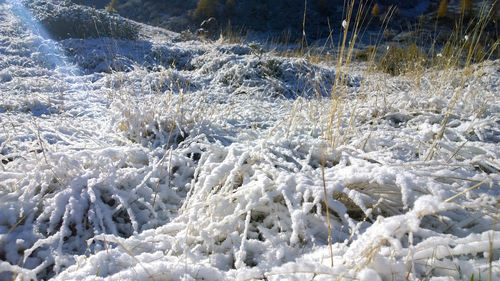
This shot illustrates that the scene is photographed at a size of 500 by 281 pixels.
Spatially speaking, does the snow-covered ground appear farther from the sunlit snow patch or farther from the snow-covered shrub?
the snow-covered shrub

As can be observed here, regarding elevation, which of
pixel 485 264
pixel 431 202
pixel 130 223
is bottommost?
pixel 130 223

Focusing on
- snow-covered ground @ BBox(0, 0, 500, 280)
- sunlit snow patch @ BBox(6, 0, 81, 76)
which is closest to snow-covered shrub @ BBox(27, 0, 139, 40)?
sunlit snow patch @ BBox(6, 0, 81, 76)

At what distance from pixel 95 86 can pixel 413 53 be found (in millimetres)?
5399

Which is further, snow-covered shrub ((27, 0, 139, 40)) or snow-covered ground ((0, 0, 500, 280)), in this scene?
snow-covered shrub ((27, 0, 139, 40))

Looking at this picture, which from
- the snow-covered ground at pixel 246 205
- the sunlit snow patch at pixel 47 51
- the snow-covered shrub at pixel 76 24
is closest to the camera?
the snow-covered ground at pixel 246 205

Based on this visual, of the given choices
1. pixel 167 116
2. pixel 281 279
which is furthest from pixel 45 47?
pixel 281 279

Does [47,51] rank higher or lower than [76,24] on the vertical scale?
lower

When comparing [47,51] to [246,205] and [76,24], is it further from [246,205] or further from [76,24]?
[246,205]

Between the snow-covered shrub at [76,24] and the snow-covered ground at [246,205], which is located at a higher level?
the snow-covered shrub at [76,24]

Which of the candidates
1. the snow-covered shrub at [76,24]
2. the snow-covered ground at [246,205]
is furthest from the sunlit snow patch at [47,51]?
the snow-covered ground at [246,205]

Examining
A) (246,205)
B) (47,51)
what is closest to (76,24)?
(47,51)

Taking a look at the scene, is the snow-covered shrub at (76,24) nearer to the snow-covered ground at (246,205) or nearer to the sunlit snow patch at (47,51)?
the sunlit snow patch at (47,51)

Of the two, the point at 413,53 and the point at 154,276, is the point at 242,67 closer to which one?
the point at 413,53

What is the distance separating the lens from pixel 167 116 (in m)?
2.17
